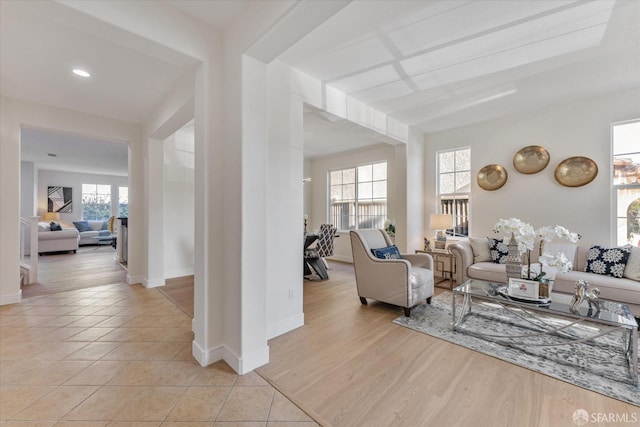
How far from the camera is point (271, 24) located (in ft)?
5.58

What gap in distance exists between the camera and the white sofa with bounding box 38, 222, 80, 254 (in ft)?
22.3

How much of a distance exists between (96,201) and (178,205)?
24.6 feet

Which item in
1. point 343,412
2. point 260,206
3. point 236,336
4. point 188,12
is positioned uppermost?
point 188,12

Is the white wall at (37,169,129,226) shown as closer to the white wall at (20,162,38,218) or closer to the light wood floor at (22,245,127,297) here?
the white wall at (20,162,38,218)

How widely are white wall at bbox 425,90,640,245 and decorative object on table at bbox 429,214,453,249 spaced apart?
0.53 metres

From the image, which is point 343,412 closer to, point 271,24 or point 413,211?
point 271,24

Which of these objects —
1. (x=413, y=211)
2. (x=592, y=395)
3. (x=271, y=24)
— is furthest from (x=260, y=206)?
(x=413, y=211)

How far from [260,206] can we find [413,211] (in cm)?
350

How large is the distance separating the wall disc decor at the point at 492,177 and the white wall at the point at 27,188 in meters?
11.7

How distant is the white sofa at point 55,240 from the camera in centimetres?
679

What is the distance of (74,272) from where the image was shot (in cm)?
505

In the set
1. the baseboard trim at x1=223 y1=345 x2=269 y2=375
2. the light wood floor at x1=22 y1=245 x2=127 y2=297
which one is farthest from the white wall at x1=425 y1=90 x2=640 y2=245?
the light wood floor at x1=22 y1=245 x2=127 y2=297

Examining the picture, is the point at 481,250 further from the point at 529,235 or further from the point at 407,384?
the point at 407,384
